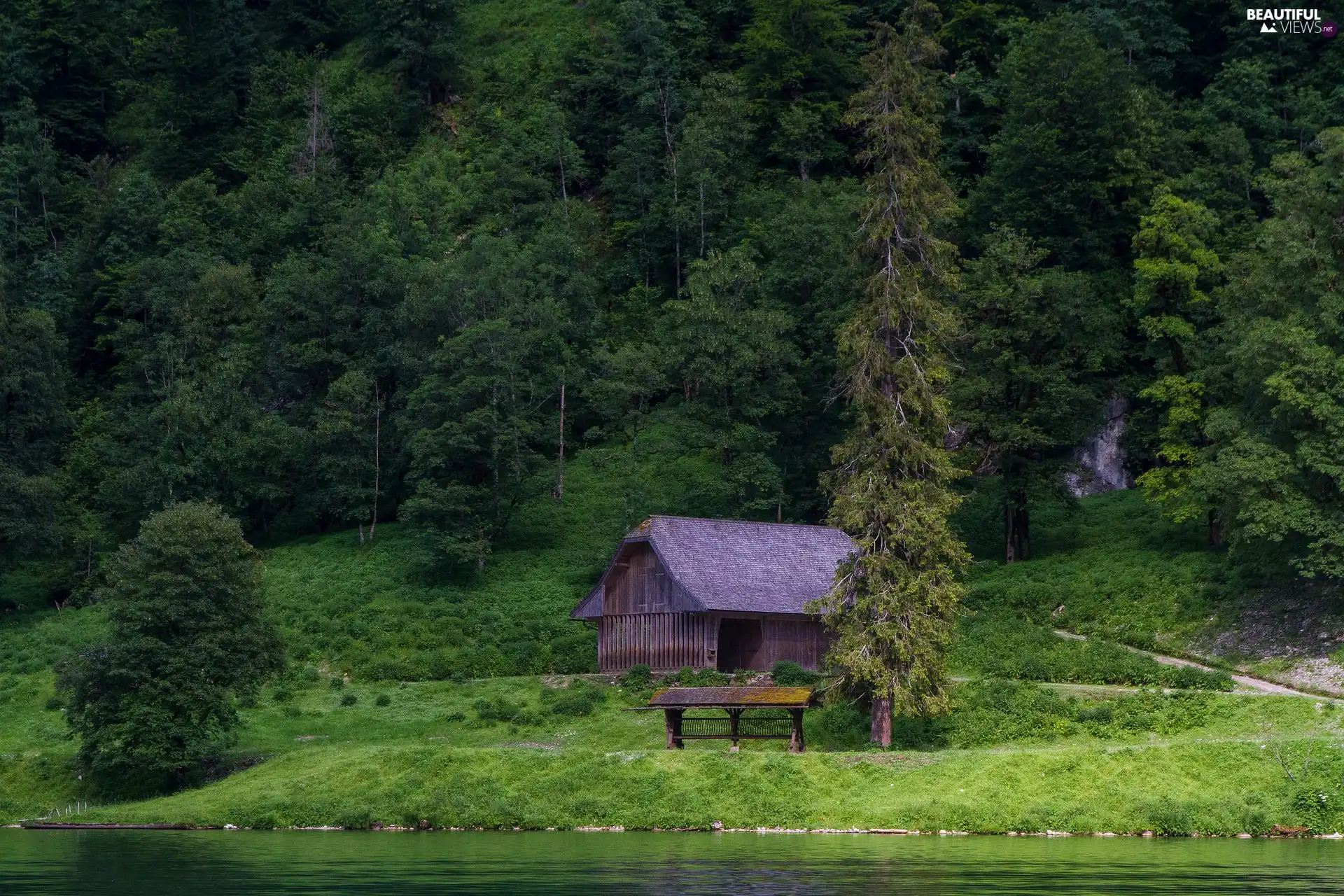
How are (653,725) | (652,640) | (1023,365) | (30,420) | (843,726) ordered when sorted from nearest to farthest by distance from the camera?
(843,726)
(653,725)
(652,640)
(1023,365)
(30,420)

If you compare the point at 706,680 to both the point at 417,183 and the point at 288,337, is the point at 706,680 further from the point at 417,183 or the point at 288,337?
the point at 417,183

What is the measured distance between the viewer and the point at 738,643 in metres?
62.2

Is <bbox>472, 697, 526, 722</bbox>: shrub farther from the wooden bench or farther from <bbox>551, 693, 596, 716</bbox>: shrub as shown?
the wooden bench

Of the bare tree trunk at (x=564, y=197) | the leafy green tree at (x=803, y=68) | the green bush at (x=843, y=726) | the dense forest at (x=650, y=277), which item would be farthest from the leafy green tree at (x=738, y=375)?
the green bush at (x=843, y=726)

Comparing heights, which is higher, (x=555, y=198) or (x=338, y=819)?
(x=555, y=198)

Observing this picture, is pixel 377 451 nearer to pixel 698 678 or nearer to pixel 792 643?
pixel 792 643

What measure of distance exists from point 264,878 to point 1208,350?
168ft

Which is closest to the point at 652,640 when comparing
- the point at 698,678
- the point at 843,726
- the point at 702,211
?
the point at 698,678

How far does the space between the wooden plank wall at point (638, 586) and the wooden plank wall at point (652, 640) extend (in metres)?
0.27

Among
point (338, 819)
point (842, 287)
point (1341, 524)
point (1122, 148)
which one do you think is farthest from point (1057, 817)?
point (1122, 148)

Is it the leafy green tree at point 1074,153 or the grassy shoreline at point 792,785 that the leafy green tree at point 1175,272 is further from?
the grassy shoreline at point 792,785

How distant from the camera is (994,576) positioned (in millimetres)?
68000

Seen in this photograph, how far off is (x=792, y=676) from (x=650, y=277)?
4457cm

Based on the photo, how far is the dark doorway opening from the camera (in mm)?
61719
